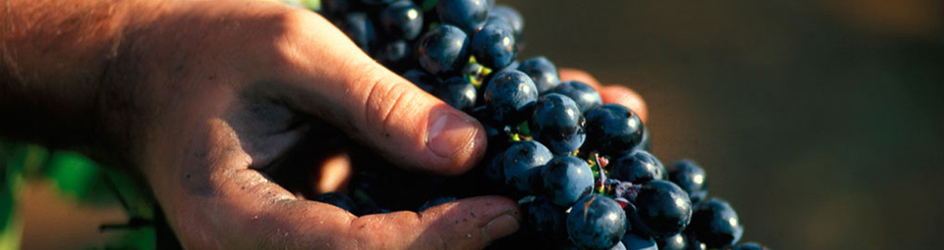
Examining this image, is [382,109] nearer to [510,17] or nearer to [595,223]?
[595,223]

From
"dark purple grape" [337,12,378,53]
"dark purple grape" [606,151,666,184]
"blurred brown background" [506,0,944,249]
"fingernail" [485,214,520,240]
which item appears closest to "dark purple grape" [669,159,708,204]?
"dark purple grape" [606,151,666,184]

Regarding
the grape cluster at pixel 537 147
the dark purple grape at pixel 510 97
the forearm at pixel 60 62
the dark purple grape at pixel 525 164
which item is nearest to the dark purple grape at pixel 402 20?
the grape cluster at pixel 537 147

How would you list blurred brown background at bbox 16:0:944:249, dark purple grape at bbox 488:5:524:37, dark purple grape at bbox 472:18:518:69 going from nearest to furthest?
1. dark purple grape at bbox 472:18:518:69
2. dark purple grape at bbox 488:5:524:37
3. blurred brown background at bbox 16:0:944:249

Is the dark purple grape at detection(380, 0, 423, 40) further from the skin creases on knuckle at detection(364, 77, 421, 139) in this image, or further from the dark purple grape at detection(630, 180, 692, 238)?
the dark purple grape at detection(630, 180, 692, 238)

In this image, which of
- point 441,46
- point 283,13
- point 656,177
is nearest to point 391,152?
point 441,46

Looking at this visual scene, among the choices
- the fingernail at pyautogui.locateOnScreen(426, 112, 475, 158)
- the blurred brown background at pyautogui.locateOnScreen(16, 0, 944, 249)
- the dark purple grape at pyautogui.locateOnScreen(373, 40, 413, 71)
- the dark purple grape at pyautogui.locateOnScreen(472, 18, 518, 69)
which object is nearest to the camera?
the fingernail at pyautogui.locateOnScreen(426, 112, 475, 158)

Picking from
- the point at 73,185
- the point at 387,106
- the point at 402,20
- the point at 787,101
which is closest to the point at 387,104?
the point at 387,106
